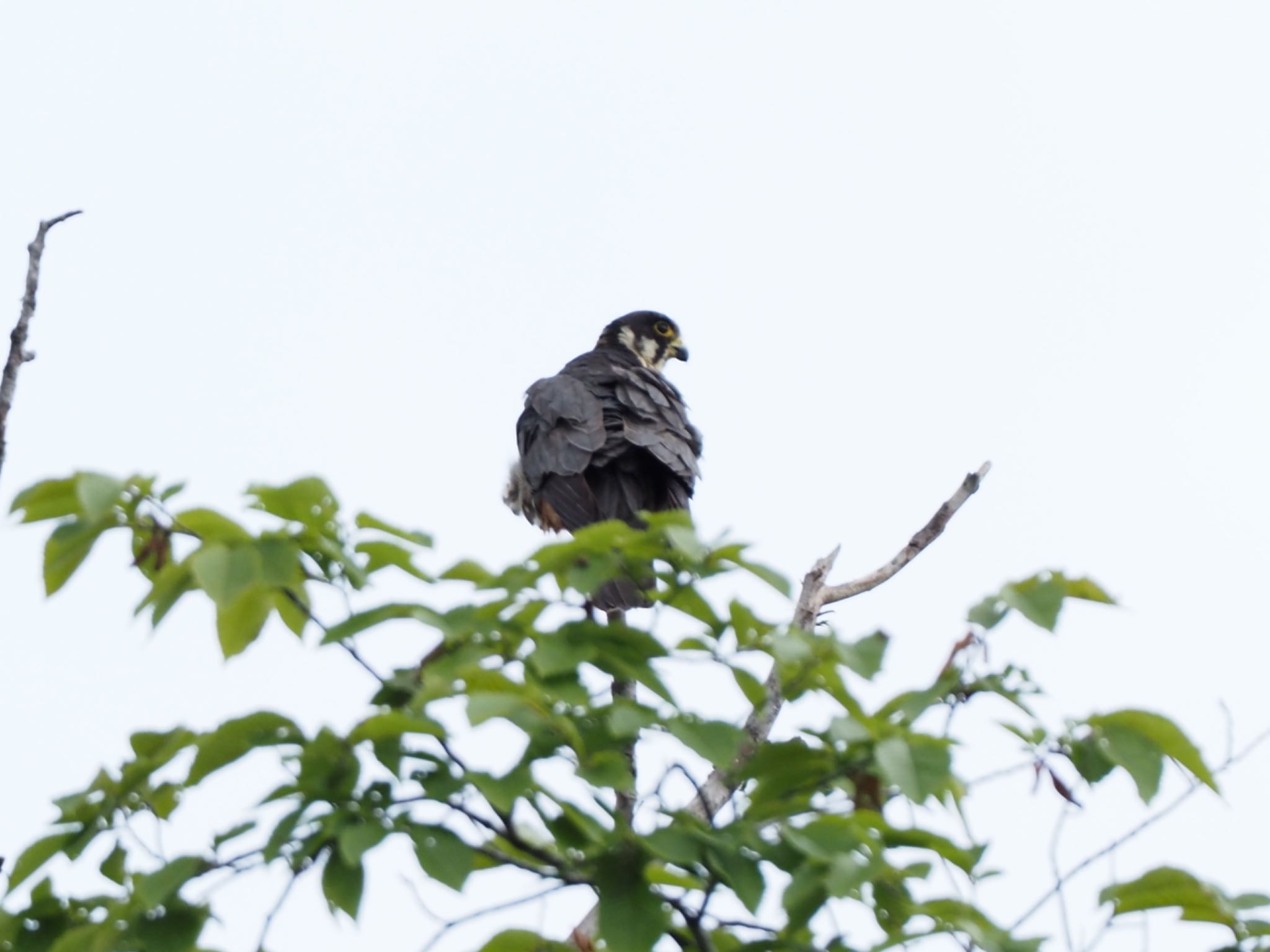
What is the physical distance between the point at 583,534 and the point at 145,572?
0.62 m

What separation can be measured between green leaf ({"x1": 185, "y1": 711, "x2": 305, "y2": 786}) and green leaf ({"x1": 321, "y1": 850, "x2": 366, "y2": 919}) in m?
0.16

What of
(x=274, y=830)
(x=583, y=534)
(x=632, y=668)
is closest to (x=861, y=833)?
(x=632, y=668)

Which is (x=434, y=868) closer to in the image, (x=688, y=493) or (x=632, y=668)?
(x=632, y=668)

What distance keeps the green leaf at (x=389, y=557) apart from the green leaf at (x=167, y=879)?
0.42m

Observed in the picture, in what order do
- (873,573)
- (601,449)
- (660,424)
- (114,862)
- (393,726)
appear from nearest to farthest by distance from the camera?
(393,726) → (114,862) → (873,573) → (601,449) → (660,424)

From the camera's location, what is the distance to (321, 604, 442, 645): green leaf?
1677 millimetres

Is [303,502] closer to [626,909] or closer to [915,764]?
[626,909]

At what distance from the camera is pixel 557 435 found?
570 cm

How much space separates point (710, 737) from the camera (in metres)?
1.66

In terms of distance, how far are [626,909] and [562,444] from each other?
3996 mm

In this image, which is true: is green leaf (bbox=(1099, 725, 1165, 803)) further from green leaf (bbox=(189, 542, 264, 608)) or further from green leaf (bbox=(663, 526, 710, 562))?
green leaf (bbox=(189, 542, 264, 608))

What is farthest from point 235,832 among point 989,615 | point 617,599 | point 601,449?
point 601,449

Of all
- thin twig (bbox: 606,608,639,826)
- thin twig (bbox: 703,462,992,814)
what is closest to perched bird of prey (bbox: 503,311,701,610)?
thin twig (bbox: 703,462,992,814)

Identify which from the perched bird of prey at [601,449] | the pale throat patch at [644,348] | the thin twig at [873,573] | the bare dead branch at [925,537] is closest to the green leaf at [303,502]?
the thin twig at [873,573]
